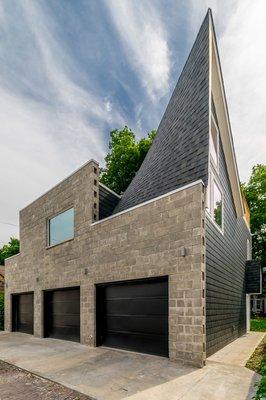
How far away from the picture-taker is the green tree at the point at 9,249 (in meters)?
44.7

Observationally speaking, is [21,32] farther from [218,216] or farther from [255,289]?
[255,289]

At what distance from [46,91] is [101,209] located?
486 centimetres

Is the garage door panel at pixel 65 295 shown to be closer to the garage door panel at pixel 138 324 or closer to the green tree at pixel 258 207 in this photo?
the garage door panel at pixel 138 324

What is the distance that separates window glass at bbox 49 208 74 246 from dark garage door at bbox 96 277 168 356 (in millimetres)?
2957

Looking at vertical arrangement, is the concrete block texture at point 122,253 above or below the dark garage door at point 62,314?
above

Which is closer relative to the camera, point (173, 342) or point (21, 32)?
point (173, 342)

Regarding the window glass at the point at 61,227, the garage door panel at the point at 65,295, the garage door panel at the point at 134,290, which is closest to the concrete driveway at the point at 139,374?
the garage door panel at the point at 134,290

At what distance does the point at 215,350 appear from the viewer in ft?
24.6

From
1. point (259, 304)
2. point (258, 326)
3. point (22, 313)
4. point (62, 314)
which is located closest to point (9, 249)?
point (22, 313)

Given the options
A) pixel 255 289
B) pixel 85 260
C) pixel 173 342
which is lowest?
pixel 255 289

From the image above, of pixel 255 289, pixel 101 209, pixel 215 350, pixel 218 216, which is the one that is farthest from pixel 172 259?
pixel 255 289

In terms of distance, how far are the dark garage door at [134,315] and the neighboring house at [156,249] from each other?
0.09ft

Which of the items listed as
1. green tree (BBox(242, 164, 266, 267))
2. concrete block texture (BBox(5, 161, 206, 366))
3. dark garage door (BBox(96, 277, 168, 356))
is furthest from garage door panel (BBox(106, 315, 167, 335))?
green tree (BBox(242, 164, 266, 267))

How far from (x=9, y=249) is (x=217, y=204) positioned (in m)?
43.1
